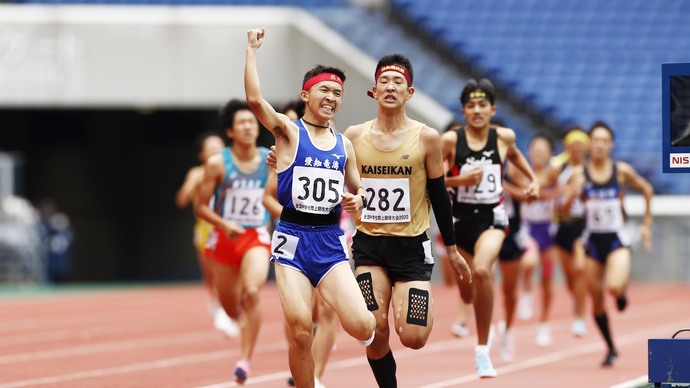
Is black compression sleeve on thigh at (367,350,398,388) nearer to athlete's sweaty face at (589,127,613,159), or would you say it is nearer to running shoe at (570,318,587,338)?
athlete's sweaty face at (589,127,613,159)

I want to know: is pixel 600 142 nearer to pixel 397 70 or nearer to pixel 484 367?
pixel 484 367

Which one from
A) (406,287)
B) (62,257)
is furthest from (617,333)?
(62,257)

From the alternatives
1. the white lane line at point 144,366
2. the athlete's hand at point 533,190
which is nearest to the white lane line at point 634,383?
the athlete's hand at point 533,190

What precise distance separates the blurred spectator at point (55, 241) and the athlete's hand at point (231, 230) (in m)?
16.8

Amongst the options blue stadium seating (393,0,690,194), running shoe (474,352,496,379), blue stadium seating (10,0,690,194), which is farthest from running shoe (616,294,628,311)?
blue stadium seating (393,0,690,194)

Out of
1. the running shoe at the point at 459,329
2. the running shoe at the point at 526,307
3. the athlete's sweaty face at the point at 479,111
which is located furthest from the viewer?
the running shoe at the point at 526,307

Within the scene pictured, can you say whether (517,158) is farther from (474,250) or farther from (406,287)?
(406,287)

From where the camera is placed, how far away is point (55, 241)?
27094 millimetres

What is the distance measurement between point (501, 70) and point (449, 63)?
102 centimetres

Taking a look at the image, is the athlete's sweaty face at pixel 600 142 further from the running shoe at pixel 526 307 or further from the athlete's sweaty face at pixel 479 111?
the running shoe at pixel 526 307

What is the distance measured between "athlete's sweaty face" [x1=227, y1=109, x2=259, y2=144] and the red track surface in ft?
6.47

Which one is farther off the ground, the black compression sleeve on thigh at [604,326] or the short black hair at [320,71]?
the short black hair at [320,71]

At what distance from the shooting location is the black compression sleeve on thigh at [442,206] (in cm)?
868

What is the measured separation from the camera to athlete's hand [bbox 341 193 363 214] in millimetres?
7848
